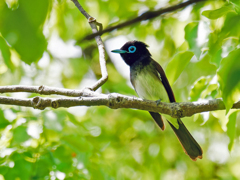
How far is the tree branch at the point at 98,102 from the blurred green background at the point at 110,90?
0.71ft

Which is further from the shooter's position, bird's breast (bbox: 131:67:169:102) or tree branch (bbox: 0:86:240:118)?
bird's breast (bbox: 131:67:169:102)

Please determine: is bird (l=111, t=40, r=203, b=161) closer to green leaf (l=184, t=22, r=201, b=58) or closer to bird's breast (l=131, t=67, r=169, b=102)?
bird's breast (l=131, t=67, r=169, b=102)

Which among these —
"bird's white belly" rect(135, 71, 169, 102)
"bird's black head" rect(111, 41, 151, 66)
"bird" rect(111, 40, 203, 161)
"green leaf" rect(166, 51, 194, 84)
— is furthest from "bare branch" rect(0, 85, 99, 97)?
"bird's black head" rect(111, 41, 151, 66)

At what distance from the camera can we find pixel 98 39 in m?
2.78

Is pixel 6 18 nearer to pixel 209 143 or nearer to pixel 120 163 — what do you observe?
pixel 120 163

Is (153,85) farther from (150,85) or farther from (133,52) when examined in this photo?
(133,52)

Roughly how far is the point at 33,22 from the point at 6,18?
7cm

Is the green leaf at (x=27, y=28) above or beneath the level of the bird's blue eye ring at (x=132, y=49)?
above

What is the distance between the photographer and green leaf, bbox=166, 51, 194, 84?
2.42m

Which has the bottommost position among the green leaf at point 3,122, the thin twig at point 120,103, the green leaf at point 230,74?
the green leaf at point 3,122

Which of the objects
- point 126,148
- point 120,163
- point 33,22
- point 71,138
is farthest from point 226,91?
point 126,148

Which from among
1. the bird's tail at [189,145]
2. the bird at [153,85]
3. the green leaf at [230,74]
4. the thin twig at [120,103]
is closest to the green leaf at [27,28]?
the green leaf at [230,74]

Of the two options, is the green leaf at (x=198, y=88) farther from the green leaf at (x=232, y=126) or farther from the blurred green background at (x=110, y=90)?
the green leaf at (x=232, y=126)

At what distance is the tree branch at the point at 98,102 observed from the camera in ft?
6.75
